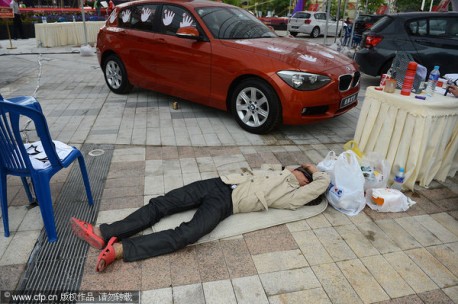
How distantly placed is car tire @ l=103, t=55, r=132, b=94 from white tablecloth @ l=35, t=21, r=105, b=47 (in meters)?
8.37

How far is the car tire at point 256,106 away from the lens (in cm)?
452

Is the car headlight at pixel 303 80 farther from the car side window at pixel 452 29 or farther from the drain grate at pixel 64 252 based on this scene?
the car side window at pixel 452 29

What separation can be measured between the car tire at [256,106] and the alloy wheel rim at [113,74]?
9.12 ft

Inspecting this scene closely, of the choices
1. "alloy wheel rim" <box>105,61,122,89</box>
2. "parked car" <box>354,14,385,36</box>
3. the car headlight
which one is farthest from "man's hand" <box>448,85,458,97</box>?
"parked car" <box>354,14,385,36</box>

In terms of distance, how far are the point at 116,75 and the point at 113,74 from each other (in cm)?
10

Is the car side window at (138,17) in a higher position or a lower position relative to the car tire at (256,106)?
higher

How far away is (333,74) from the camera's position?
4.45 metres

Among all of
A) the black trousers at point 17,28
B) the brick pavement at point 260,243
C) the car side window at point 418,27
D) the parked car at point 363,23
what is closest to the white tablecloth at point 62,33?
the black trousers at point 17,28

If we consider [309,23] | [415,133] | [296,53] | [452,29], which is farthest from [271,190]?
[309,23]

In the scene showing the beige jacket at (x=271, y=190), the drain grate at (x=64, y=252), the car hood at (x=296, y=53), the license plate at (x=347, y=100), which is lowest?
the drain grate at (x=64, y=252)

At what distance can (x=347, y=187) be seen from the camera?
3100 millimetres

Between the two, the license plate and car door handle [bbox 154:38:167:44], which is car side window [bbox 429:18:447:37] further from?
car door handle [bbox 154:38:167:44]

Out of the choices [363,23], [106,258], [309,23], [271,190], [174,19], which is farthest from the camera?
[309,23]

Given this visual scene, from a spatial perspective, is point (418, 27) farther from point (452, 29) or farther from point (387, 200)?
point (387, 200)
